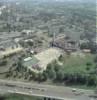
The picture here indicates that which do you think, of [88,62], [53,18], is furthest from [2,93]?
[53,18]

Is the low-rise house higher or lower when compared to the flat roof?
higher

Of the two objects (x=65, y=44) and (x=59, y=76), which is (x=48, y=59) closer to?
(x=59, y=76)

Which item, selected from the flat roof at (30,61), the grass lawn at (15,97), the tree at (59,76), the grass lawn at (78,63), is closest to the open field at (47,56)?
the flat roof at (30,61)

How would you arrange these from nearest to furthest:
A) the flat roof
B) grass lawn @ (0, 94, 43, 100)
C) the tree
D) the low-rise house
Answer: grass lawn @ (0, 94, 43, 100)
the tree
the flat roof
the low-rise house

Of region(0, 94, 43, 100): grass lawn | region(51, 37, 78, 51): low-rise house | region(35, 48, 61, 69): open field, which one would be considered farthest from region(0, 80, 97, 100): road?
region(51, 37, 78, 51): low-rise house

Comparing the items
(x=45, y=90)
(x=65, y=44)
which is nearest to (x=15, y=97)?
(x=45, y=90)

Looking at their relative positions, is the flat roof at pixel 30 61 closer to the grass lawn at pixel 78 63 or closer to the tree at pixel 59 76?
the grass lawn at pixel 78 63

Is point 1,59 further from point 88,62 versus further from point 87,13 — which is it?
point 87,13

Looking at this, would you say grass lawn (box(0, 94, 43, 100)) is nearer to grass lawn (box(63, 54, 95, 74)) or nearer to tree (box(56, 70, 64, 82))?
tree (box(56, 70, 64, 82))
